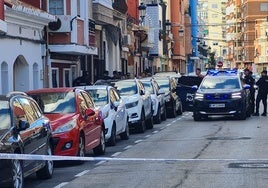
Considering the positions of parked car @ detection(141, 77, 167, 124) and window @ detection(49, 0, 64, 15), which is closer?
parked car @ detection(141, 77, 167, 124)

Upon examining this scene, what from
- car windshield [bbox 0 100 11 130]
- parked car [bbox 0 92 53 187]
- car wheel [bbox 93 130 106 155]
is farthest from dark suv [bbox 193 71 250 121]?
car windshield [bbox 0 100 11 130]

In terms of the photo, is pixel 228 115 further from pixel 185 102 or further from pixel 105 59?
pixel 105 59

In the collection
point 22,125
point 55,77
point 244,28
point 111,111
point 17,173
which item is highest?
point 244,28

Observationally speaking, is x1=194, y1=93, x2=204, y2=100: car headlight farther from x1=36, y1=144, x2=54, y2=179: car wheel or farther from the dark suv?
x1=36, y1=144, x2=54, y2=179: car wheel

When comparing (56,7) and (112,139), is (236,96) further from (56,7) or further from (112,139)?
(112,139)

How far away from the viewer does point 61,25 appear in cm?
3016

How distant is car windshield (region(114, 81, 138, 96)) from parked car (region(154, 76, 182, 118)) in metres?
6.45

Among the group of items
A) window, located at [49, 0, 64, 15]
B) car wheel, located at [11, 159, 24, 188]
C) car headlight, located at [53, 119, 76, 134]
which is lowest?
car wheel, located at [11, 159, 24, 188]

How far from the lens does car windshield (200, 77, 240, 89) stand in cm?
2792

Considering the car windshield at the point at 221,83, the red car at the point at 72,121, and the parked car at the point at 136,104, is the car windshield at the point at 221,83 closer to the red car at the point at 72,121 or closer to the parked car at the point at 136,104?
the parked car at the point at 136,104

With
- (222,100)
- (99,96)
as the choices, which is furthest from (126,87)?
(99,96)

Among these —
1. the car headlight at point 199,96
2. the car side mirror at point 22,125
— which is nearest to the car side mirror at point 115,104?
the car side mirror at point 22,125

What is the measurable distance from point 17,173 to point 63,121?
12.9ft

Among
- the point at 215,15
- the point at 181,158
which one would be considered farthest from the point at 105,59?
the point at 215,15
